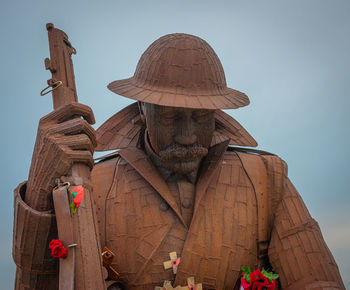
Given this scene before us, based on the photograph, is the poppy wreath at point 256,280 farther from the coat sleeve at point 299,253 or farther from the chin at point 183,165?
A: the chin at point 183,165

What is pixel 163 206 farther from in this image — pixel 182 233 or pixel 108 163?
pixel 108 163

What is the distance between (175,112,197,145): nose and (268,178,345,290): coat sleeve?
1045 mm

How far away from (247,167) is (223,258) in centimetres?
84

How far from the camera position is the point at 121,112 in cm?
451

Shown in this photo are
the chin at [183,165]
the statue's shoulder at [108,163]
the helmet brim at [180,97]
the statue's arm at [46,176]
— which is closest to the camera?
the statue's arm at [46,176]

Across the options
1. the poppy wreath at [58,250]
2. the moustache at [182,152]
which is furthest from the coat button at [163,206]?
the poppy wreath at [58,250]

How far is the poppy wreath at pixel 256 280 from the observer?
382 cm

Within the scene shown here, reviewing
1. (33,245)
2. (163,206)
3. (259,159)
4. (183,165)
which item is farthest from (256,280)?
(33,245)

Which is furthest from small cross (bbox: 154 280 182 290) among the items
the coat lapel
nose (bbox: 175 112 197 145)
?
nose (bbox: 175 112 197 145)

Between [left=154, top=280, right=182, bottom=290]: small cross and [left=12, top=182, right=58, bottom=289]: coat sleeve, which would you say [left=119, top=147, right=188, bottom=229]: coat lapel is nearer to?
[left=154, top=280, right=182, bottom=290]: small cross

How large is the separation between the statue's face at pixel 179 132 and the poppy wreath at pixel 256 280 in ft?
3.11

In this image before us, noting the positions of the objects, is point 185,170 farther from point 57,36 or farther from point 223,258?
point 57,36

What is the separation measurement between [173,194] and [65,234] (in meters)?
1.26

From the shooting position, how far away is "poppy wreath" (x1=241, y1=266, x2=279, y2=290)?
382 cm
